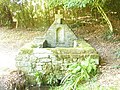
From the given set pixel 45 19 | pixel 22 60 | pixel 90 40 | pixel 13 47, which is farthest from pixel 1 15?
pixel 22 60

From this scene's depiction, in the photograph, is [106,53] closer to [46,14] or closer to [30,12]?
[46,14]

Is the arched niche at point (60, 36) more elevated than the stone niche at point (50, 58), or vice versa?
the arched niche at point (60, 36)

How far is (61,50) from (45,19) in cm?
572

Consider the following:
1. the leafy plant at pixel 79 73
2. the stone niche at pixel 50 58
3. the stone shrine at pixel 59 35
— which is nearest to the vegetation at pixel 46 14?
the stone shrine at pixel 59 35

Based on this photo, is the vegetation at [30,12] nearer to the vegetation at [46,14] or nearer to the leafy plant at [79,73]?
the vegetation at [46,14]

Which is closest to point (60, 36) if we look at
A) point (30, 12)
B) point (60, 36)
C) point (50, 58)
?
point (60, 36)

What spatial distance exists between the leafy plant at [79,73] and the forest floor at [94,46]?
0.24 metres

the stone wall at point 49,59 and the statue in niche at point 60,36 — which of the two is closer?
the stone wall at point 49,59

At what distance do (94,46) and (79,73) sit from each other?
334cm

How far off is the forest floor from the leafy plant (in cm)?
24

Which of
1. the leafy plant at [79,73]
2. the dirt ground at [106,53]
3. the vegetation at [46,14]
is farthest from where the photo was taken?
the vegetation at [46,14]

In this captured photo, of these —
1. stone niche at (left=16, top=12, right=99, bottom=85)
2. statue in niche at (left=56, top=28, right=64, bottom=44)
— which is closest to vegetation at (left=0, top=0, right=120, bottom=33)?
statue in niche at (left=56, top=28, right=64, bottom=44)

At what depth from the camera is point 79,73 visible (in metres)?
6.46

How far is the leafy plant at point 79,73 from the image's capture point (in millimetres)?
6230
